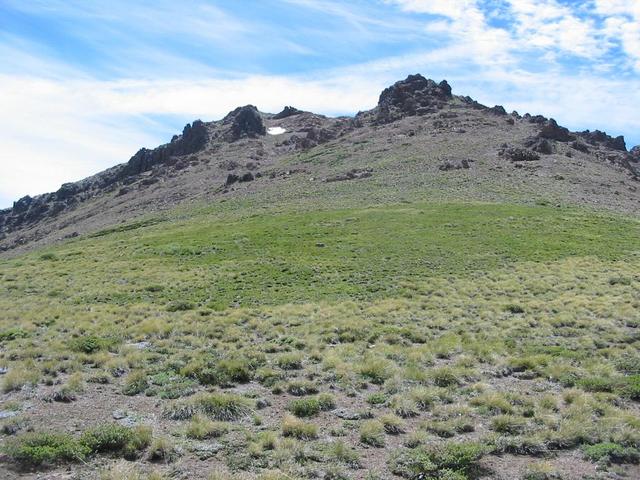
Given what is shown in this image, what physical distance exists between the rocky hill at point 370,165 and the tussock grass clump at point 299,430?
179 feet

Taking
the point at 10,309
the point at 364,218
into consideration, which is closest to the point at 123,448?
the point at 10,309

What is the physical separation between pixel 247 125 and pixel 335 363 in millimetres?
A: 139186

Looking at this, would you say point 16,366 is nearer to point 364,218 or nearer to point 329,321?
point 329,321

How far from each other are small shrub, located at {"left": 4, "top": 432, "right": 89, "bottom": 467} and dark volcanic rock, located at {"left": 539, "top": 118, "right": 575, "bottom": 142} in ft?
316

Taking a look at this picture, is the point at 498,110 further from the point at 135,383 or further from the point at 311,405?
the point at 135,383

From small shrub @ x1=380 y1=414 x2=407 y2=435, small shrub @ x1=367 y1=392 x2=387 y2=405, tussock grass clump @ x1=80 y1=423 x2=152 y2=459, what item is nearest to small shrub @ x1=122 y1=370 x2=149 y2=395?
tussock grass clump @ x1=80 y1=423 x2=152 y2=459

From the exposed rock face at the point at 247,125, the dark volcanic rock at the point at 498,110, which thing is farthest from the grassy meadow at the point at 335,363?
the exposed rock face at the point at 247,125

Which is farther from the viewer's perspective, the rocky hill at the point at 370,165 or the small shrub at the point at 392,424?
the rocky hill at the point at 370,165

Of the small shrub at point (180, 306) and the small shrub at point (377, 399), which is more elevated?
the small shrub at point (180, 306)

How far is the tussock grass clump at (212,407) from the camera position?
13.3 metres

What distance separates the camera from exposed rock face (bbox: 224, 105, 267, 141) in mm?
147750

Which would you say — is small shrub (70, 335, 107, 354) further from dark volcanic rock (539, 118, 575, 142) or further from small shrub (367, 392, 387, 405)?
dark volcanic rock (539, 118, 575, 142)

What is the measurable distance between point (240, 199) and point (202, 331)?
194ft

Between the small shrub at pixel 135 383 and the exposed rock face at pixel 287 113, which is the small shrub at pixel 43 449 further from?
the exposed rock face at pixel 287 113
